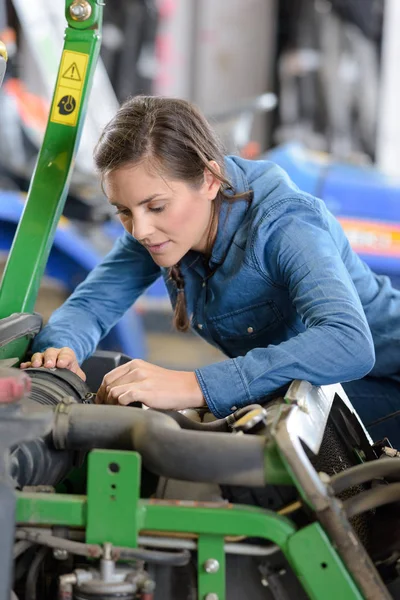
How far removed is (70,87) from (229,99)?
5869 mm

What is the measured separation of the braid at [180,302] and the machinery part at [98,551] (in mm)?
698

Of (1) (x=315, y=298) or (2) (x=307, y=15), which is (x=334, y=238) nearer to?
(1) (x=315, y=298)

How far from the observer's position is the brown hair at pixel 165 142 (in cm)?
162

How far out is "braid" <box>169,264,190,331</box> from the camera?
1.87 m

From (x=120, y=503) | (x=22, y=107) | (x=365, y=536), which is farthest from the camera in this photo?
(x=22, y=107)

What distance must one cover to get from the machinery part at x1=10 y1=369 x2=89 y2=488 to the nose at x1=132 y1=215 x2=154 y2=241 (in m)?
0.30

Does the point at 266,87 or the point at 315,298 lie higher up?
the point at 266,87

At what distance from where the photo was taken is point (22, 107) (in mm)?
4219

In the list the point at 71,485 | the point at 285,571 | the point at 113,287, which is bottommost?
the point at 285,571

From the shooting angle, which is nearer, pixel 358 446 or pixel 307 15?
pixel 358 446

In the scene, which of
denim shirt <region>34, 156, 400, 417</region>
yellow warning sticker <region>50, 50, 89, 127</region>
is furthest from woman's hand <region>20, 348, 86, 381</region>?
yellow warning sticker <region>50, 50, 89, 127</region>

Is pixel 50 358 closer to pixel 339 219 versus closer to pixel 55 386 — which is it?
pixel 55 386

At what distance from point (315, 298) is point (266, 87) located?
6.28m

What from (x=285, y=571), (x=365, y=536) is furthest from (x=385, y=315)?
(x=285, y=571)
